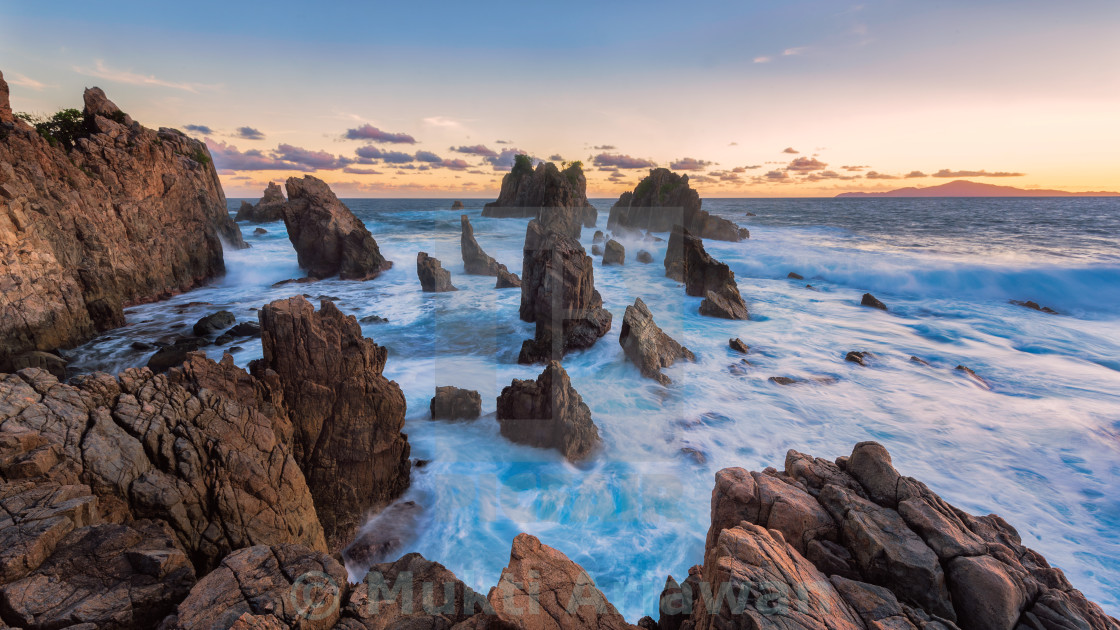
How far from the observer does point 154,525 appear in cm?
495

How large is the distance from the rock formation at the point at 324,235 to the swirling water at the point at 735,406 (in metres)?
1.58

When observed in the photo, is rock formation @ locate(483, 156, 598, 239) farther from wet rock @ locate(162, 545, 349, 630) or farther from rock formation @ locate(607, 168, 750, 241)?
wet rock @ locate(162, 545, 349, 630)

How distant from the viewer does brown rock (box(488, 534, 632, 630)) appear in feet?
12.8

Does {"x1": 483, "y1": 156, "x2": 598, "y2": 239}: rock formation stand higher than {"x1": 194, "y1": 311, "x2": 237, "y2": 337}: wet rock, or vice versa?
{"x1": 483, "y1": 156, "x2": 598, "y2": 239}: rock formation

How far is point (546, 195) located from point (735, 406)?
49.0 metres

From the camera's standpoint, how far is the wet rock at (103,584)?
11.7 ft

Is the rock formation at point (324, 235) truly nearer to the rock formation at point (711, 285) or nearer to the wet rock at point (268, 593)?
the rock formation at point (711, 285)

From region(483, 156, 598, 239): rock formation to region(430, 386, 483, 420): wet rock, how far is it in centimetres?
4324

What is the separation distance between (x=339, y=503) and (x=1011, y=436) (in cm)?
1789

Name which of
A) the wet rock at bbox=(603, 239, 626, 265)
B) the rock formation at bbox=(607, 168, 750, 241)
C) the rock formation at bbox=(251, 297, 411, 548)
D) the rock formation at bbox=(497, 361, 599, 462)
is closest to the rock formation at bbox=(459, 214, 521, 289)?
the wet rock at bbox=(603, 239, 626, 265)

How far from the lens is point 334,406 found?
Answer: 339 inches

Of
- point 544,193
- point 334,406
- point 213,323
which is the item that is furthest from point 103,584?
point 544,193

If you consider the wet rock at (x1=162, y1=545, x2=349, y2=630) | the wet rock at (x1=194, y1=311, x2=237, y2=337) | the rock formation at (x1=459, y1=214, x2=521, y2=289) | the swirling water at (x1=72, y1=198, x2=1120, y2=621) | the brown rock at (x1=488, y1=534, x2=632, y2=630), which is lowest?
the swirling water at (x1=72, y1=198, x2=1120, y2=621)

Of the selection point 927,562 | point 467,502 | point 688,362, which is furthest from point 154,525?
Result: point 688,362
